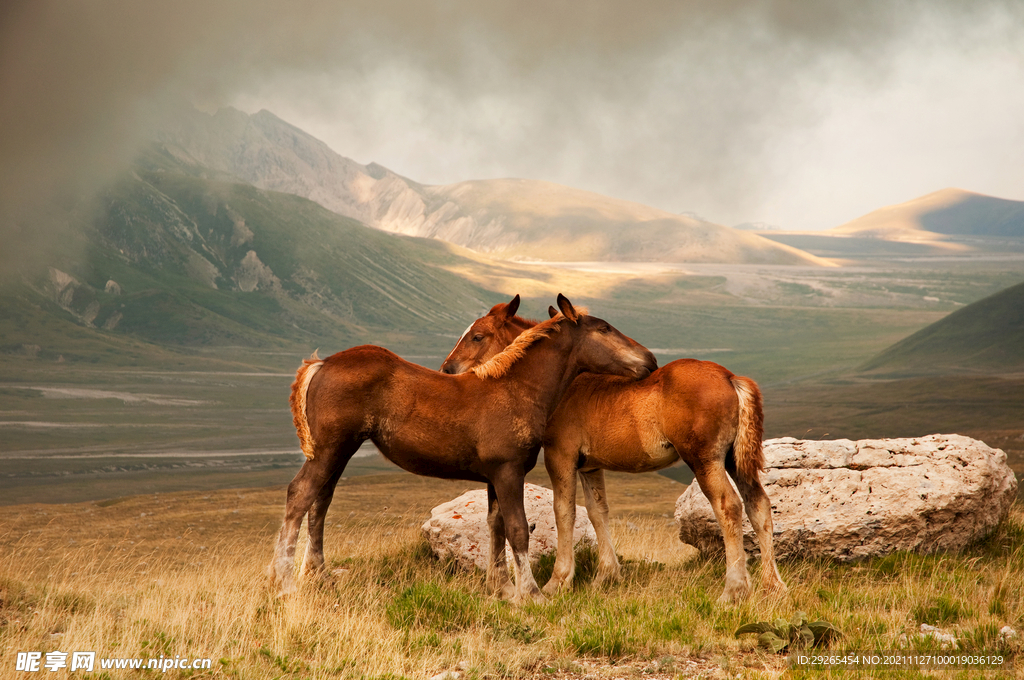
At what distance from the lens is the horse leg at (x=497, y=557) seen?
314 inches

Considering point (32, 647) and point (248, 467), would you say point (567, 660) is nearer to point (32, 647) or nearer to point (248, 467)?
point (32, 647)

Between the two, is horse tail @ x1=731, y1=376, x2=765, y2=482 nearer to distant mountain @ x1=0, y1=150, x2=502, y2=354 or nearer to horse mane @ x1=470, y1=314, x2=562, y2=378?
horse mane @ x1=470, y1=314, x2=562, y2=378

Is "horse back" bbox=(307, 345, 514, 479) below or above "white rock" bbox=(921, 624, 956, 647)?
above

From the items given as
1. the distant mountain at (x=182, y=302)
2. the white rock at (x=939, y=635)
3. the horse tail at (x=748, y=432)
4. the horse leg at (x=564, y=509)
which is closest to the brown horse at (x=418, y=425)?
the horse leg at (x=564, y=509)

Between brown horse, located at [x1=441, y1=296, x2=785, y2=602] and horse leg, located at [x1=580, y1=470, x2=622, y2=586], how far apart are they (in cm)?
1

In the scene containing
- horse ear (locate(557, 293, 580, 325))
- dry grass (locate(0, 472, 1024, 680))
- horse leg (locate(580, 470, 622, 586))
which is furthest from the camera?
horse leg (locate(580, 470, 622, 586))

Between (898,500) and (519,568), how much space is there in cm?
441

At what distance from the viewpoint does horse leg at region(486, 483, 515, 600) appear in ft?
26.1

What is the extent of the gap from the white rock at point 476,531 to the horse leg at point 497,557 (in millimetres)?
1076

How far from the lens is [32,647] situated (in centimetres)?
615

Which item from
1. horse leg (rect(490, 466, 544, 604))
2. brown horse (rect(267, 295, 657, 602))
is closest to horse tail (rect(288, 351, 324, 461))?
brown horse (rect(267, 295, 657, 602))

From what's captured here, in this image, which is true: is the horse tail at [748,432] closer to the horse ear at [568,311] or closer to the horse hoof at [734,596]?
the horse hoof at [734,596]

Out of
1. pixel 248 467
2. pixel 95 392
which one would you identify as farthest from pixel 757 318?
pixel 248 467

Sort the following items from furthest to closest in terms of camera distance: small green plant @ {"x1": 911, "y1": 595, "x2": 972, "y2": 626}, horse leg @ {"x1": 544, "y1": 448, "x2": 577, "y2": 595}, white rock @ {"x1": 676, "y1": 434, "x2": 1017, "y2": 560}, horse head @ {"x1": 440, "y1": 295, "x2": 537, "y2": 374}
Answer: white rock @ {"x1": 676, "y1": 434, "x2": 1017, "y2": 560}, horse head @ {"x1": 440, "y1": 295, "x2": 537, "y2": 374}, horse leg @ {"x1": 544, "y1": 448, "x2": 577, "y2": 595}, small green plant @ {"x1": 911, "y1": 595, "x2": 972, "y2": 626}
